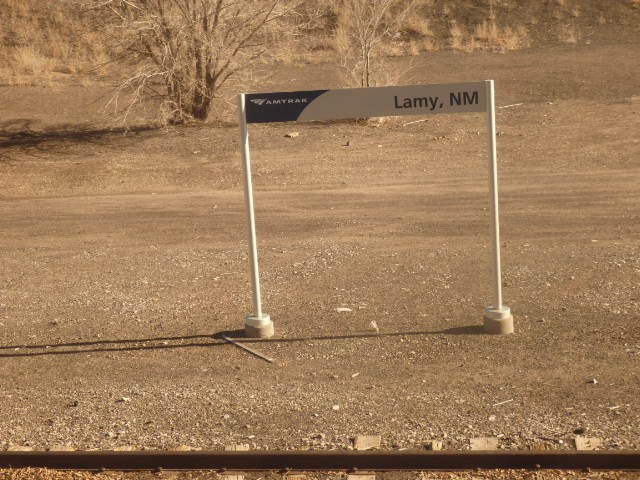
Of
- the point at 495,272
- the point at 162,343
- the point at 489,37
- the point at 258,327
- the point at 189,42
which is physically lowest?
the point at 162,343

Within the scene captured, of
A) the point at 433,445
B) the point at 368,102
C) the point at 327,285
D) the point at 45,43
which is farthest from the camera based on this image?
the point at 45,43

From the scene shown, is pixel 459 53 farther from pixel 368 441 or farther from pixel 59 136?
pixel 368 441

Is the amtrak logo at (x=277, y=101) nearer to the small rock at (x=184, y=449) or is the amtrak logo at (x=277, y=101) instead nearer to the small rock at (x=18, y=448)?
the small rock at (x=184, y=449)

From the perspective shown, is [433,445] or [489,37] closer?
[433,445]

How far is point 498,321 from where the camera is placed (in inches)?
336

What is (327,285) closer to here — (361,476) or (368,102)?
(368,102)

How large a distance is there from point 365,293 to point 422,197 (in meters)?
5.11

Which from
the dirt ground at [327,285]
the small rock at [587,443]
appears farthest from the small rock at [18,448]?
the small rock at [587,443]

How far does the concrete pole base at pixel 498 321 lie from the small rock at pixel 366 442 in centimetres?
239

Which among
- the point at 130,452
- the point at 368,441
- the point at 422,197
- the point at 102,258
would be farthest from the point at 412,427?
the point at 422,197

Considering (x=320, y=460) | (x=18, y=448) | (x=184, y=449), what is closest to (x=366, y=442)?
(x=320, y=460)

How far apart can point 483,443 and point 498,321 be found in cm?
237

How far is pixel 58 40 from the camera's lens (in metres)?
31.1

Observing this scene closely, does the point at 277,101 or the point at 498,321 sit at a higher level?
the point at 277,101
